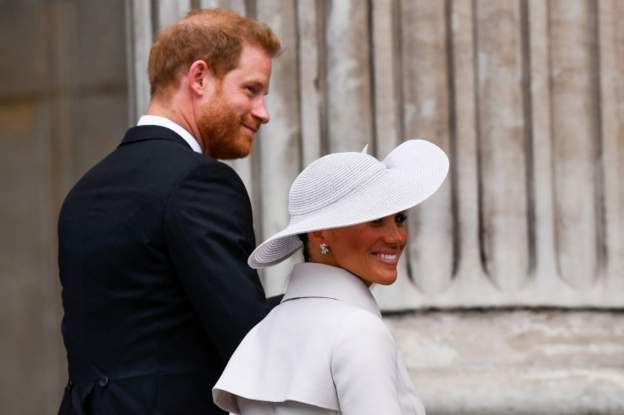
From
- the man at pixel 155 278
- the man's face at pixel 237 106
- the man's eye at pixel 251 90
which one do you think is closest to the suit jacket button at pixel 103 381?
the man at pixel 155 278

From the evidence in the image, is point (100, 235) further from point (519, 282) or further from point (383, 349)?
point (519, 282)

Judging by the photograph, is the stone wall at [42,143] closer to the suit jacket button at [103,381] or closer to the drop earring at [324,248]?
the suit jacket button at [103,381]

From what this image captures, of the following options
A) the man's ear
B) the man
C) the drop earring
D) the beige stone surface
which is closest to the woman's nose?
the drop earring

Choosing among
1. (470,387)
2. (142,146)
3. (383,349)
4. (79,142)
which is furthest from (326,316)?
(79,142)

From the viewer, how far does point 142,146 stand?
10.9 ft

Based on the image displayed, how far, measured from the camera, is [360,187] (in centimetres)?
264

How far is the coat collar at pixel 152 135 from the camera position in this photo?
10.9 ft

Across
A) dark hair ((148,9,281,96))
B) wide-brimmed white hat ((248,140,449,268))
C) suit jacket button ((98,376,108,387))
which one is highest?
dark hair ((148,9,281,96))

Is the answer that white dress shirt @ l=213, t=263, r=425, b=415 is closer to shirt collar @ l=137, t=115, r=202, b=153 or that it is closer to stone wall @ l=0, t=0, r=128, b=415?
shirt collar @ l=137, t=115, r=202, b=153

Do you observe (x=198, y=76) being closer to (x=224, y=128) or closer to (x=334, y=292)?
(x=224, y=128)

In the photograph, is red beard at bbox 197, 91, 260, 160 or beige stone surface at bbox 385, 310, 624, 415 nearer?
red beard at bbox 197, 91, 260, 160

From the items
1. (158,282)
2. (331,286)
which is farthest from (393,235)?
(158,282)

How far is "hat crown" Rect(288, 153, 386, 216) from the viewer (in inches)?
104

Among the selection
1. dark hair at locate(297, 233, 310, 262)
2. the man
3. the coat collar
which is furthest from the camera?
the coat collar
